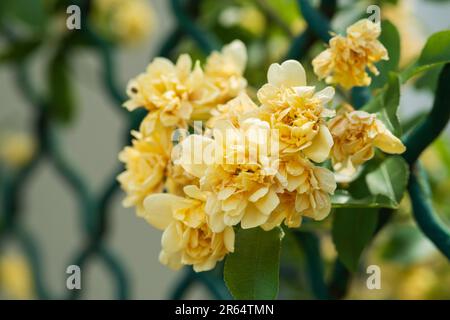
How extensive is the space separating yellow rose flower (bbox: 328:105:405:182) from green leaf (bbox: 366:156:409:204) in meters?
0.05

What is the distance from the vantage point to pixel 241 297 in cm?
44

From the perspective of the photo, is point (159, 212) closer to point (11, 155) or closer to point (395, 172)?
point (395, 172)

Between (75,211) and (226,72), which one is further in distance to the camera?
(75,211)

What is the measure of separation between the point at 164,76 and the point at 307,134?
13 cm

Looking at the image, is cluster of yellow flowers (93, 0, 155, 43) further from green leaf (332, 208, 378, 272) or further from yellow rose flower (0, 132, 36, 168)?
green leaf (332, 208, 378, 272)

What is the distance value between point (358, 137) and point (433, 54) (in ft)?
0.29

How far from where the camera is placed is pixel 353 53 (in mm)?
444

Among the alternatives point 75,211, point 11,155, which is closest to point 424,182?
point 11,155

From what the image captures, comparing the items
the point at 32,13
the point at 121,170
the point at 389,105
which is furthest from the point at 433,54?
the point at 32,13

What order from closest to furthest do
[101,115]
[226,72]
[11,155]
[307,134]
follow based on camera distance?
[307,134]
[226,72]
[11,155]
[101,115]

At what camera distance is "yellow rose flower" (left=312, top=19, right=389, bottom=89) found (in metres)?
0.44

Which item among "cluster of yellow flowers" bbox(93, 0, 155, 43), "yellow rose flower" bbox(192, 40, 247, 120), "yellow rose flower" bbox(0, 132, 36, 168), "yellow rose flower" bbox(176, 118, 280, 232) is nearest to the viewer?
"yellow rose flower" bbox(176, 118, 280, 232)

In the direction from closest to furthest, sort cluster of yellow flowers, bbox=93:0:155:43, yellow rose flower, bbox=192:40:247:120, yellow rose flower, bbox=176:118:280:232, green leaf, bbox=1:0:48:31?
yellow rose flower, bbox=176:118:280:232
yellow rose flower, bbox=192:40:247:120
green leaf, bbox=1:0:48:31
cluster of yellow flowers, bbox=93:0:155:43

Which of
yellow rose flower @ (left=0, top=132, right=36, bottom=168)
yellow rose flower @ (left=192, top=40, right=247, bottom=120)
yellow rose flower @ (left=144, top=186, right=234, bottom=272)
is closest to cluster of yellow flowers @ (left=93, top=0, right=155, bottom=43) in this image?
yellow rose flower @ (left=0, top=132, right=36, bottom=168)
